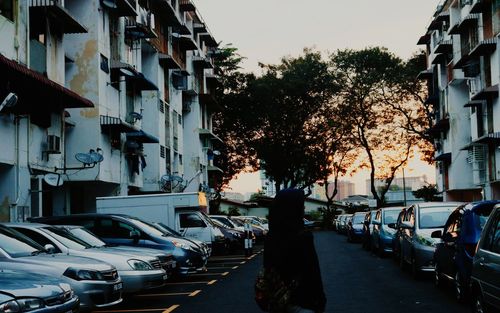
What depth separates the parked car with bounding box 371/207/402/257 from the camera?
24984mm

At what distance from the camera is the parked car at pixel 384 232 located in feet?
82.0

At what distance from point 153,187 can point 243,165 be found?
2365 cm

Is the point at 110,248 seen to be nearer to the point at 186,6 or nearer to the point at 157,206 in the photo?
the point at 157,206

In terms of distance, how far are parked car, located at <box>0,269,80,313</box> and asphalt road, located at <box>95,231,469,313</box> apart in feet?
12.8

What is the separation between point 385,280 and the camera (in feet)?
56.4

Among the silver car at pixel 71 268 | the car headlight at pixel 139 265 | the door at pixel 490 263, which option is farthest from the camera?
the car headlight at pixel 139 265

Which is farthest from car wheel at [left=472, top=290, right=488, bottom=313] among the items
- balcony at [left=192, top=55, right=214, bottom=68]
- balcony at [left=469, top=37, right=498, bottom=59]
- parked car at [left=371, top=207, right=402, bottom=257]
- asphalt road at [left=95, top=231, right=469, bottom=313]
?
balcony at [left=192, top=55, right=214, bottom=68]

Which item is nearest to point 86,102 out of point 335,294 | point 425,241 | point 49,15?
point 49,15

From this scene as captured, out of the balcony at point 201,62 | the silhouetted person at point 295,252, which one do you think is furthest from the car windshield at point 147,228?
the balcony at point 201,62

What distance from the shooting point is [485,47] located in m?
38.8

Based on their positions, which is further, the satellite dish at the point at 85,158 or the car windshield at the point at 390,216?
the satellite dish at the point at 85,158

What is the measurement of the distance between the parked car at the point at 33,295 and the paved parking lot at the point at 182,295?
3917 mm

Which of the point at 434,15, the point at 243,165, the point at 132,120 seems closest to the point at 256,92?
the point at 243,165

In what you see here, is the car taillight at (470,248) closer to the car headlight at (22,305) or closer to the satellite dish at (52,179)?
the car headlight at (22,305)
